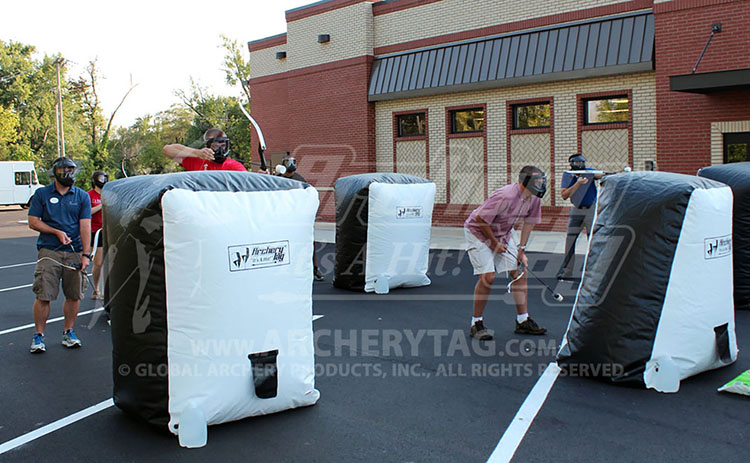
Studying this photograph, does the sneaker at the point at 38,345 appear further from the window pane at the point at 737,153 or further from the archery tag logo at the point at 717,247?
the window pane at the point at 737,153

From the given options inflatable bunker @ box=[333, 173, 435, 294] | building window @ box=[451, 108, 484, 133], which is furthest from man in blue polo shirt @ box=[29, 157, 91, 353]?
building window @ box=[451, 108, 484, 133]

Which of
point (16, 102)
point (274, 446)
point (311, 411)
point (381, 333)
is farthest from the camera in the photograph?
point (16, 102)

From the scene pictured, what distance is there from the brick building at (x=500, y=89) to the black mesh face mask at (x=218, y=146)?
937 cm

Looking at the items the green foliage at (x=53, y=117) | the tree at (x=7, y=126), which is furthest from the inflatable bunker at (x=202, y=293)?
the tree at (x=7, y=126)

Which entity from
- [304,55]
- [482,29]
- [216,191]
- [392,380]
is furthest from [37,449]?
[304,55]

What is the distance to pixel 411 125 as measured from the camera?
20359mm

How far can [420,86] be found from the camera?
762 inches

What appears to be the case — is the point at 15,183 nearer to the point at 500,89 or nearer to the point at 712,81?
the point at 500,89

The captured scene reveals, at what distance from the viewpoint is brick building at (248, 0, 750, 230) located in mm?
14227

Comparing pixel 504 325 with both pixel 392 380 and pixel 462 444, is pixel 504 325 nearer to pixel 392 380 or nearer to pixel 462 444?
pixel 392 380

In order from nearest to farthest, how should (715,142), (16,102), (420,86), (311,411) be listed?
1. (311,411)
2. (715,142)
3. (420,86)
4. (16,102)

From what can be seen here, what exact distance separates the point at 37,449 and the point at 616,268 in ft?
14.7

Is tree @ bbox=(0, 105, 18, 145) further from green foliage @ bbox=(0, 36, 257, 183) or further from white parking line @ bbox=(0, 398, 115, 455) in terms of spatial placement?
white parking line @ bbox=(0, 398, 115, 455)

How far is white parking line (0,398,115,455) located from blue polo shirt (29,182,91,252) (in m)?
2.15
